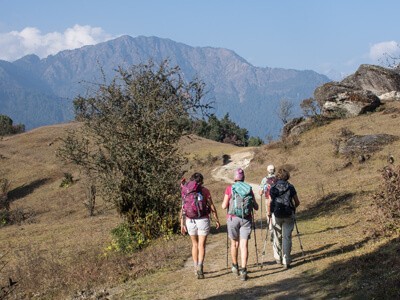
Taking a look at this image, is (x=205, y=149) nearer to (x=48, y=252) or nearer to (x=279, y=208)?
(x=48, y=252)

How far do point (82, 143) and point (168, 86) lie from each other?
3706 mm

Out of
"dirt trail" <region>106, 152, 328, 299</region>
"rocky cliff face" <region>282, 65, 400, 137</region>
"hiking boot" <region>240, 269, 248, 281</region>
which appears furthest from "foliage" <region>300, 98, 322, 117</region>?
"hiking boot" <region>240, 269, 248, 281</region>

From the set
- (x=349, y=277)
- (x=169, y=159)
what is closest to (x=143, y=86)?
(x=169, y=159)

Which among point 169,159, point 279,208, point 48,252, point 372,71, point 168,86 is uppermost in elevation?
point 372,71

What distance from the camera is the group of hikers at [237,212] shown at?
10.5m

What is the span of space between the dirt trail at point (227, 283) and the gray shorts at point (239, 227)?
0.96 meters

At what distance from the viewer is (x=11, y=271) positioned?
15.4 m

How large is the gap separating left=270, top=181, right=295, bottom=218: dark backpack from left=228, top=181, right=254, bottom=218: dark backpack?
72 cm

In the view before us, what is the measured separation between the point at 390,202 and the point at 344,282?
4176 mm

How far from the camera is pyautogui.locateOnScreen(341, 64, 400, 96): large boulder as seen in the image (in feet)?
171

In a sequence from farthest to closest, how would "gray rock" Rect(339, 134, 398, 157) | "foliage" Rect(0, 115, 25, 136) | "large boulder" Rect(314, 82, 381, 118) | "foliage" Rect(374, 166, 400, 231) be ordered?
"foliage" Rect(0, 115, 25, 136)
"large boulder" Rect(314, 82, 381, 118)
"gray rock" Rect(339, 134, 398, 157)
"foliage" Rect(374, 166, 400, 231)

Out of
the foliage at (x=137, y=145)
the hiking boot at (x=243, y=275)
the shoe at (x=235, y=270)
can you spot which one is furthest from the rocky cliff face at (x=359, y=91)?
the hiking boot at (x=243, y=275)

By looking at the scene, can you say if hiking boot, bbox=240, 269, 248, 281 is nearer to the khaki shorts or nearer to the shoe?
the shoe

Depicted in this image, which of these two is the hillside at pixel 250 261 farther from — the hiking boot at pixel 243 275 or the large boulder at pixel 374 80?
the large boulder at pixel 374 80
